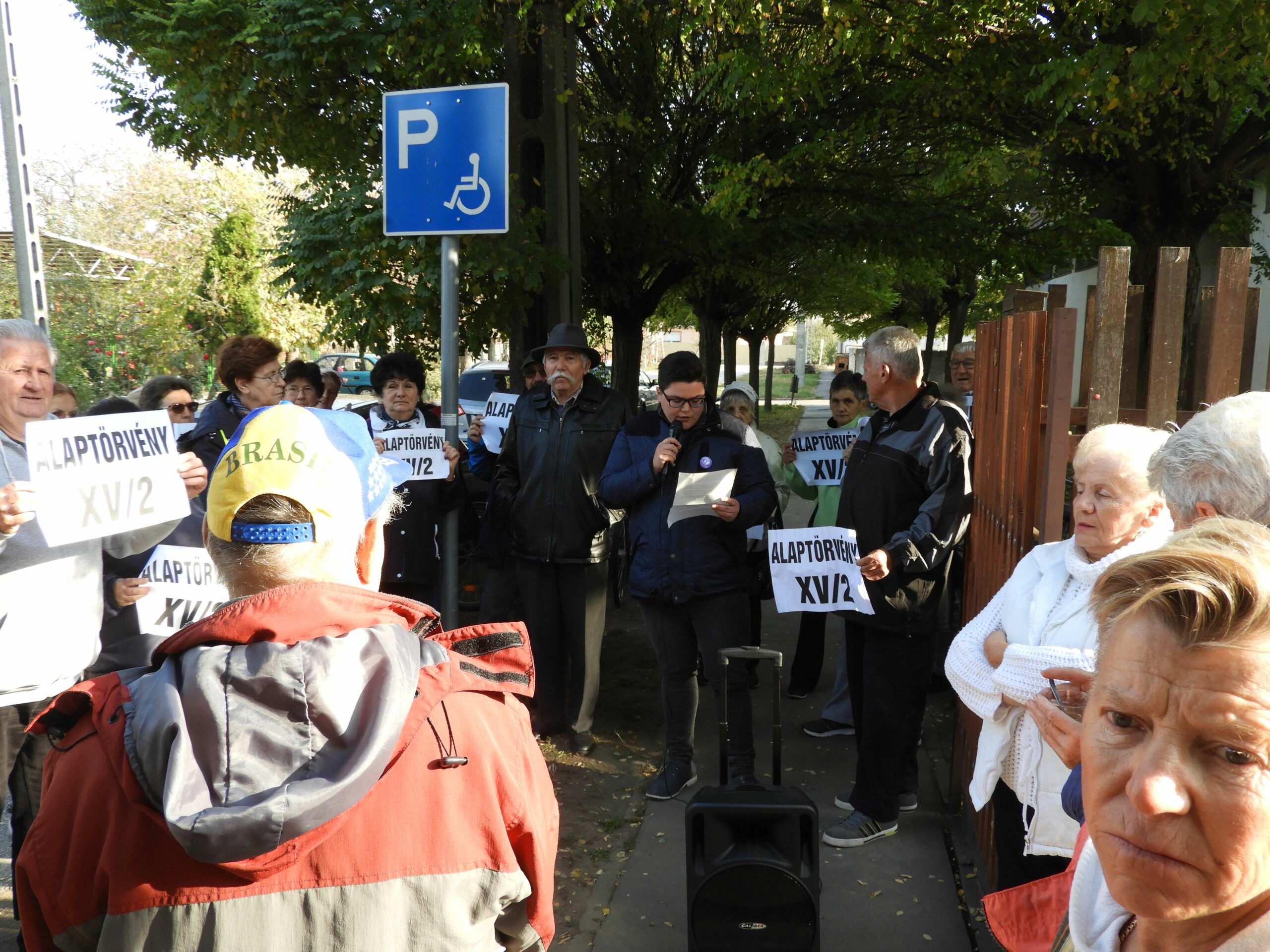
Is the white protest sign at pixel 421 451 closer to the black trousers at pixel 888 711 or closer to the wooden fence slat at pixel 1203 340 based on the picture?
the black trousers at pixel 888 711

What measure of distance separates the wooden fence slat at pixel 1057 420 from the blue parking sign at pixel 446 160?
2180mm

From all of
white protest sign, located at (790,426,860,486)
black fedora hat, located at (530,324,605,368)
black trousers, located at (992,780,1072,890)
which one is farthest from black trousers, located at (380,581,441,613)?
black trousers, located at (992,780,1072,890)

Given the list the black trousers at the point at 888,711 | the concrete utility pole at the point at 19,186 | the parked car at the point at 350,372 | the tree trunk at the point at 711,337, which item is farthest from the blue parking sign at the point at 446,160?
the parked car at the point at 350,372

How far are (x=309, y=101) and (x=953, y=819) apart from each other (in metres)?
6.45

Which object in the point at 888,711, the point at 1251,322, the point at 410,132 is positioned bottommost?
the point at 888,711

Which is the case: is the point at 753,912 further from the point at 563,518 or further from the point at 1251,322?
the point at 1251,322

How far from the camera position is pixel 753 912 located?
10.8 ft

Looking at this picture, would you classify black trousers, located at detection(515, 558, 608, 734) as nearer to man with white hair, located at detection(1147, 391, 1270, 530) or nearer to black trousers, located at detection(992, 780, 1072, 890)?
black trousers, located at detection(992, 780, 1072, 890)

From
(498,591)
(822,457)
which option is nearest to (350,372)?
(498,591)

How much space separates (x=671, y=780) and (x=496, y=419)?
2356 millimetres

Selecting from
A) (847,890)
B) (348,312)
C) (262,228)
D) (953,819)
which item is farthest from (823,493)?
(262,228)

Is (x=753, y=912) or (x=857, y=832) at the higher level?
(x=753, y=912)

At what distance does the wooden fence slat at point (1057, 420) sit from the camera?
328 cm

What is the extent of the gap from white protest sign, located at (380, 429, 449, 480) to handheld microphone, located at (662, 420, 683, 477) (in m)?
1.17
